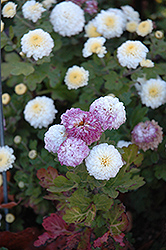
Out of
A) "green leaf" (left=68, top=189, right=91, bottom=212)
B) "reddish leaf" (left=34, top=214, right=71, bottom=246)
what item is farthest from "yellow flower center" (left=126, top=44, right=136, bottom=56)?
"reddish leaf" (left=34, top=214, right=71, bottom=246)

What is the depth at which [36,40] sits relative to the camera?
57.8 inches

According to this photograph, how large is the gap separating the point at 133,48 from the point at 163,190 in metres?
0.95

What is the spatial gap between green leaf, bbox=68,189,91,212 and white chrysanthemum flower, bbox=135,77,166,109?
67cm

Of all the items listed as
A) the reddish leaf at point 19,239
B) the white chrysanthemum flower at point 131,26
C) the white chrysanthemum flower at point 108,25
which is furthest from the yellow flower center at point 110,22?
the reddish leaf at point 19,239

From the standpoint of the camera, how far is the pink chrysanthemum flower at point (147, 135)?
1452mm

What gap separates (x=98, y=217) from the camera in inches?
52.0

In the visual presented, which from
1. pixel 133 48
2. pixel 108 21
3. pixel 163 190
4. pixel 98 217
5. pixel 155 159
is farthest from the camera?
pixel 163 190

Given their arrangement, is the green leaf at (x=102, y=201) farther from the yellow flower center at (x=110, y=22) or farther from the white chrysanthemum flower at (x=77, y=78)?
the yellow flower center at (x=110, y=22)

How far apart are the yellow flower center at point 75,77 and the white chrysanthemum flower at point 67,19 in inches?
11.5

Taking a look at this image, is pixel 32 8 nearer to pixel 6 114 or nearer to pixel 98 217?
pixel 6 114

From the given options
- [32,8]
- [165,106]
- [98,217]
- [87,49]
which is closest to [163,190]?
[165,106]

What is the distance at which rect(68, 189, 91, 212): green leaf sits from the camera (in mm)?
1180

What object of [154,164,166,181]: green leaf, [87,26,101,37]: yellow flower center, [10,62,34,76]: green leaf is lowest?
[154,164,166,181]: green leaf

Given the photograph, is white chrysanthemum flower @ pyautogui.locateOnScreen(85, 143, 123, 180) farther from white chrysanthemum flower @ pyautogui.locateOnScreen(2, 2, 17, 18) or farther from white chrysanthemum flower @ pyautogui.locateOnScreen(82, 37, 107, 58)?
A: white chrysanthemum flower @ pyautogui.locateOnScreen(2, 2, 17, 18)
